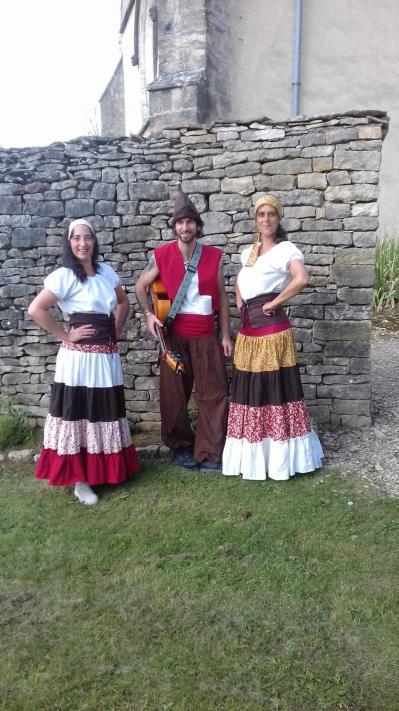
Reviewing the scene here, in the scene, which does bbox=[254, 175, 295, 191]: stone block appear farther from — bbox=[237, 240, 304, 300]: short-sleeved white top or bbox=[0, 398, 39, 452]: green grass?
bbox=[0, 398, 39, 452]: green grass

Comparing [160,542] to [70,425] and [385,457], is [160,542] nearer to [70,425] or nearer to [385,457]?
[70,425]

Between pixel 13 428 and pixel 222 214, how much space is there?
2.70 meters

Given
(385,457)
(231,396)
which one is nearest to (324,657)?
(231,396)

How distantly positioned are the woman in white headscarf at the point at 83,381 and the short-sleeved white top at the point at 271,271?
0.94m

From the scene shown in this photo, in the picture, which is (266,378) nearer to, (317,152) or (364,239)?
(364,239)

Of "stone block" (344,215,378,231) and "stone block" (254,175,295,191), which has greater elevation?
"stone block" (254,175,295,191)

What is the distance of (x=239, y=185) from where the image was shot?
177 inches

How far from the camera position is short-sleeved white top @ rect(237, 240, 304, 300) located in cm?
351

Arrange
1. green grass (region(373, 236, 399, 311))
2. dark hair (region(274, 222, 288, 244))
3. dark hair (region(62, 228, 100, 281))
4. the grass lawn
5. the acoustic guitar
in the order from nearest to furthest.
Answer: the grass lawn
dark hair (region(62, 228, 100, 281))
dark hair (region(274, 222, 288, 244))
the acoustic guitar
green grass (region(373, 236, 399, 311))

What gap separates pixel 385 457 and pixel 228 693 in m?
2.57

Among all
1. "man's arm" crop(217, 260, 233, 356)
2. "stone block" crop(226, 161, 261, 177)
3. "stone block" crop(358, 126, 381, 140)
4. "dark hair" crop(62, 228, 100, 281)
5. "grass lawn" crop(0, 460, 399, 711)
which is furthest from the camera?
"stone block" crop(226, 161, 261, 177)

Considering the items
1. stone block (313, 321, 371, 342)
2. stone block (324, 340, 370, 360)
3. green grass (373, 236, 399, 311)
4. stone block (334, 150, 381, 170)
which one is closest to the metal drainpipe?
green grass (373, 236, 399, 311)

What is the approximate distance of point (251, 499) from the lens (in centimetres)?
353

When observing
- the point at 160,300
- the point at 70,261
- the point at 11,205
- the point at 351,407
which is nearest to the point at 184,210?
the point at 160,300
